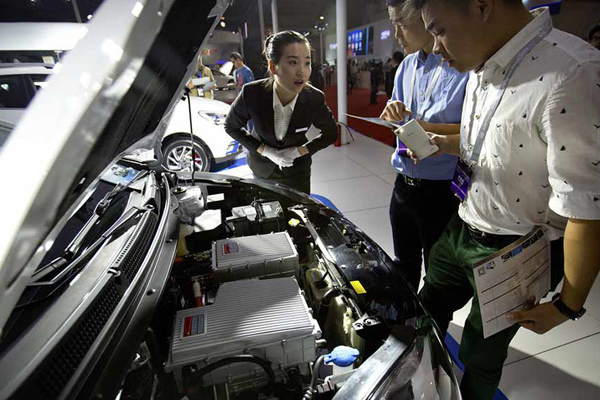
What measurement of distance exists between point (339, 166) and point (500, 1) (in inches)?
155

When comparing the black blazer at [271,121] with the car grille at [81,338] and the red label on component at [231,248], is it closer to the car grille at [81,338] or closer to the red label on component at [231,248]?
the red label on component at [231,248]

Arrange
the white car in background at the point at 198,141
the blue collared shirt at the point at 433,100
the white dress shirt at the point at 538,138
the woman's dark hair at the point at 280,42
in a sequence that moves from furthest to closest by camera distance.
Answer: the white car in background at the point at 198,141
the woman's dark hair at the point at 280,42
the blue collared shirt at the point at 433,100
the white dress shirt at the point at 538,138

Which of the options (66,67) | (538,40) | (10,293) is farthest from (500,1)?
(10,293)

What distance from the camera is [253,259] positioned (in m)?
1.24

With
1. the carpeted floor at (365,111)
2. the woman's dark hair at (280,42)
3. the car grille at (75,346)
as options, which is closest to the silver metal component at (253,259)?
the car grille at (75,346)

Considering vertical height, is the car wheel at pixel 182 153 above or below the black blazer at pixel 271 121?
below

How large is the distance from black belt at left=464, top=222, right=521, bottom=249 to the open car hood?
40.4 inches

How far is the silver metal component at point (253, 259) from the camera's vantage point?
1.22m

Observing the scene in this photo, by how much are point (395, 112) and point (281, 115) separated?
78cm

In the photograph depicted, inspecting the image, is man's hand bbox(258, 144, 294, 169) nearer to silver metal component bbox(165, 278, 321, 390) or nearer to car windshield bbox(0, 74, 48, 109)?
silver metal component bbox(165, 278, 321, 390)

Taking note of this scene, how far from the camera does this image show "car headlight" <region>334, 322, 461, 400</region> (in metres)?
0.80

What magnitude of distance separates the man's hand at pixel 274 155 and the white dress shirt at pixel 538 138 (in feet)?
3.87

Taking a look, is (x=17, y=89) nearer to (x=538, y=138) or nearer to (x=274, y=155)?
(x=274, y=155)

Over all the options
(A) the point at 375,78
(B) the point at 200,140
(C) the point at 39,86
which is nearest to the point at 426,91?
(C) the point at 39,86
